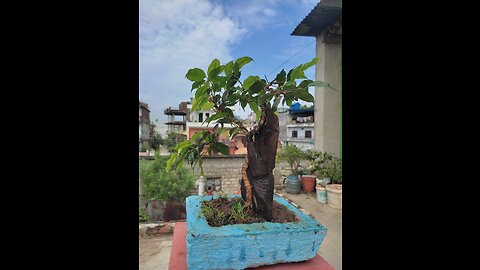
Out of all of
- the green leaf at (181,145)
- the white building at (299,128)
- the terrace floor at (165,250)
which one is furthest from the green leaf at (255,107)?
the white building at (299,128)

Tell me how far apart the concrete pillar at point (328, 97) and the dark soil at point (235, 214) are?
0.42 metres

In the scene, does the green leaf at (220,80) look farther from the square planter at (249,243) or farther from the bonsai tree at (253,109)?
the square planter at (249,243)

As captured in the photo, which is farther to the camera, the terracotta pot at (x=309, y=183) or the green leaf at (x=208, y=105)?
the terracotta pot at (x=309, y=183)

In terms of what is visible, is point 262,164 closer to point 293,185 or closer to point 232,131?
point 232,131

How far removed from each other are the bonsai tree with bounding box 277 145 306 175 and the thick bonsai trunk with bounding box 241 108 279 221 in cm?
163

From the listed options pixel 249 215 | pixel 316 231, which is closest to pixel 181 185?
pixel 249 215

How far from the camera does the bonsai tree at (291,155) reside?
2.30 metres

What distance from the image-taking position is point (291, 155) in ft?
7.65

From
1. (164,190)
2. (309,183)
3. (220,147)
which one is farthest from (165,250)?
(309,183)

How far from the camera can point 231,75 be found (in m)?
0.60
